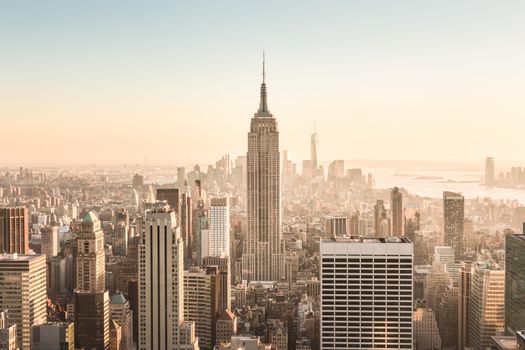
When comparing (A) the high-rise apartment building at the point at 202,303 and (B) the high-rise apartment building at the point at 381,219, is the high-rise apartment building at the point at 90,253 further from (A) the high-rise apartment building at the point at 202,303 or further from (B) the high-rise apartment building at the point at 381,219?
(B) the high-rise apartment building at the point at 381,219

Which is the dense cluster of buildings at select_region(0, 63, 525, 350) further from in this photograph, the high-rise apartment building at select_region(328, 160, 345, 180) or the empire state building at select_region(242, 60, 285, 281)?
the empire state building at select_region(242, 60, 285, 281)

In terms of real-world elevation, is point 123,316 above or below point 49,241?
below

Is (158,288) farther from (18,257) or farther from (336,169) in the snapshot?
(336,169)

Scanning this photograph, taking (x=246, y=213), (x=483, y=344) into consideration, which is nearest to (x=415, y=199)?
(x=483, y=344)

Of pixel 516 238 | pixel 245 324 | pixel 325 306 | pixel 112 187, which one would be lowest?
pixel 245 324

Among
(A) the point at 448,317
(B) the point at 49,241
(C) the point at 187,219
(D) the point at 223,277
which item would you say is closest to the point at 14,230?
(B) the point at 49,241

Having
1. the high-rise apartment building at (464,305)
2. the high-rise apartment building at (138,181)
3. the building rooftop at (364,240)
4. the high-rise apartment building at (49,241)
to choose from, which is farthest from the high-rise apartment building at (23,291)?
the high-rise apartment building at (464,305)

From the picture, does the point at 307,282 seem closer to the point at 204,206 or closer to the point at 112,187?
the point at 204,206
